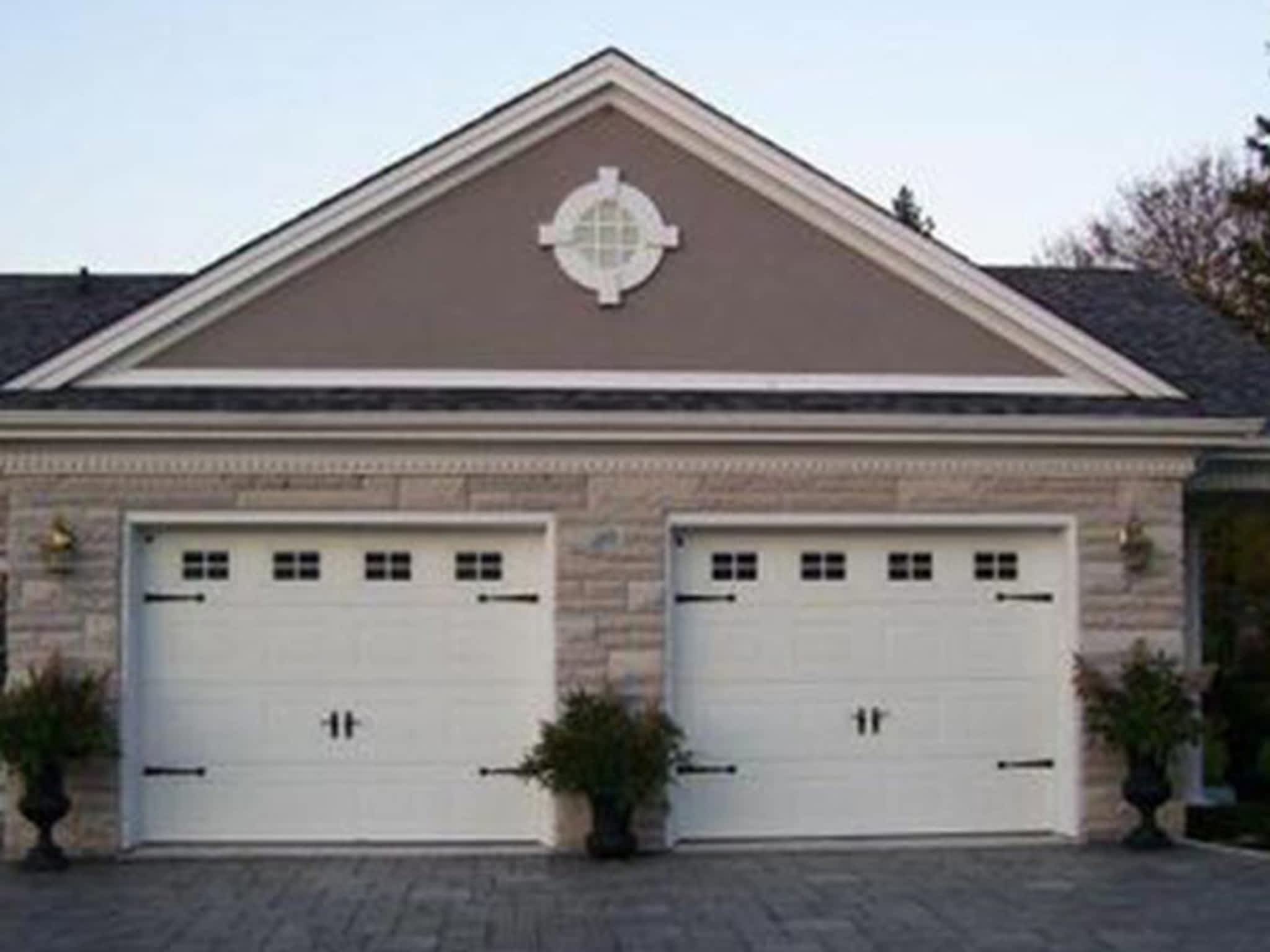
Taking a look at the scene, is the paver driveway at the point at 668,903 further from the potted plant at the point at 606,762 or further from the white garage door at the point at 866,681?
the white garage door at the point at 866,681

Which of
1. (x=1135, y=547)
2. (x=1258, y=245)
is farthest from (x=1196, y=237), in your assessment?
(x=1135, y=547)

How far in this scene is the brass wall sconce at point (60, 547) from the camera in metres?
15.1

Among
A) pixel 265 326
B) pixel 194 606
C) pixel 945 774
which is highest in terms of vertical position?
pixel 265 326

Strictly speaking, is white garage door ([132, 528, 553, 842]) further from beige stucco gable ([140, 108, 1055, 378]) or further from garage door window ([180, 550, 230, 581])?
beige stucco gable ([140, 108, 1055, 378])

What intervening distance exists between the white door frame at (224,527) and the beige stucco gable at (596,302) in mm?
1173

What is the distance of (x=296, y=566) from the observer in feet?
51.4

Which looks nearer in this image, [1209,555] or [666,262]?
[666,262]

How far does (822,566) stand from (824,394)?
1.33m

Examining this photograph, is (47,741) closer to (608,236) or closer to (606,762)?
(606,762)

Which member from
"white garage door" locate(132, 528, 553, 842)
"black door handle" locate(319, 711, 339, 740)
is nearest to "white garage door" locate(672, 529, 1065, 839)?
"white garage door" locate(132, 528, 553, 842)

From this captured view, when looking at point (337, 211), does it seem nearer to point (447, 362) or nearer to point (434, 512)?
point (447, 362)

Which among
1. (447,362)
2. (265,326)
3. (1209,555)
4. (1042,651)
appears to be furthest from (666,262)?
(1209,555)

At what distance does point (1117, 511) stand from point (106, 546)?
25.0ft

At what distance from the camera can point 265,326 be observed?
1582cm
